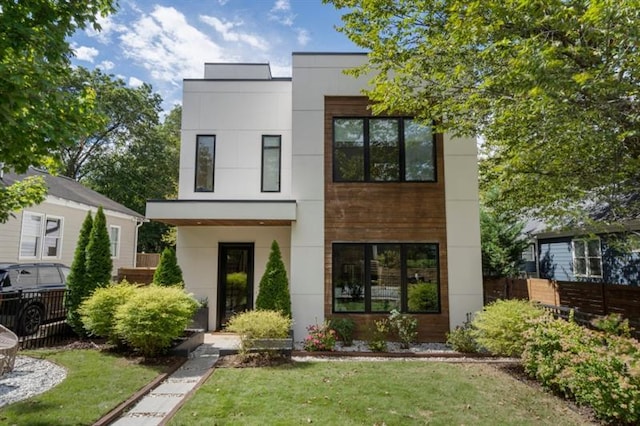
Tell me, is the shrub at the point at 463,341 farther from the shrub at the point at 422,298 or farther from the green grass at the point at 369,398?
the green grass at the point at 369,398

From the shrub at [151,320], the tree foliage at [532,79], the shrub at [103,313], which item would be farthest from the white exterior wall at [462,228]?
the shrub at [103,313]

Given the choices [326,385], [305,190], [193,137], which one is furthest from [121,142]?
→ [326,385]

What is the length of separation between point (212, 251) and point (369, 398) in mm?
6728

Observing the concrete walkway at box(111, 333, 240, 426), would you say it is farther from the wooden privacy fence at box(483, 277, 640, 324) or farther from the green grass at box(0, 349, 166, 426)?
the wooden privacy fence at box(483, 277, 640, 324)

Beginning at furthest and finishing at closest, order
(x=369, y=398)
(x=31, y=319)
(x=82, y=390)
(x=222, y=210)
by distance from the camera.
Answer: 1. (x=222, y=210)
2. (x=31, y=319)
3. (x=82, y=390)
4. (x=369, y=398)

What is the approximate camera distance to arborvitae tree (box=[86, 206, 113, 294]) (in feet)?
30.5

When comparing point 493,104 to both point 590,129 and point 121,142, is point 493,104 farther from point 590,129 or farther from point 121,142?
point 121,142

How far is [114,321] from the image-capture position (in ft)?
25.3

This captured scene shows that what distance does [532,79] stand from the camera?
4.77 meters

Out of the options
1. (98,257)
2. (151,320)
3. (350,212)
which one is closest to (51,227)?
(98,257)

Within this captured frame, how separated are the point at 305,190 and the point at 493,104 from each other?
4.74m

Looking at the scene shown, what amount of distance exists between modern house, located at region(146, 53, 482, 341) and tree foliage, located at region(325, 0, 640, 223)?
3.69 feet

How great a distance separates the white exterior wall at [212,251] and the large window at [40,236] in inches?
285

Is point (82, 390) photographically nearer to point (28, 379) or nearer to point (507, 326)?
point (28, 379)
